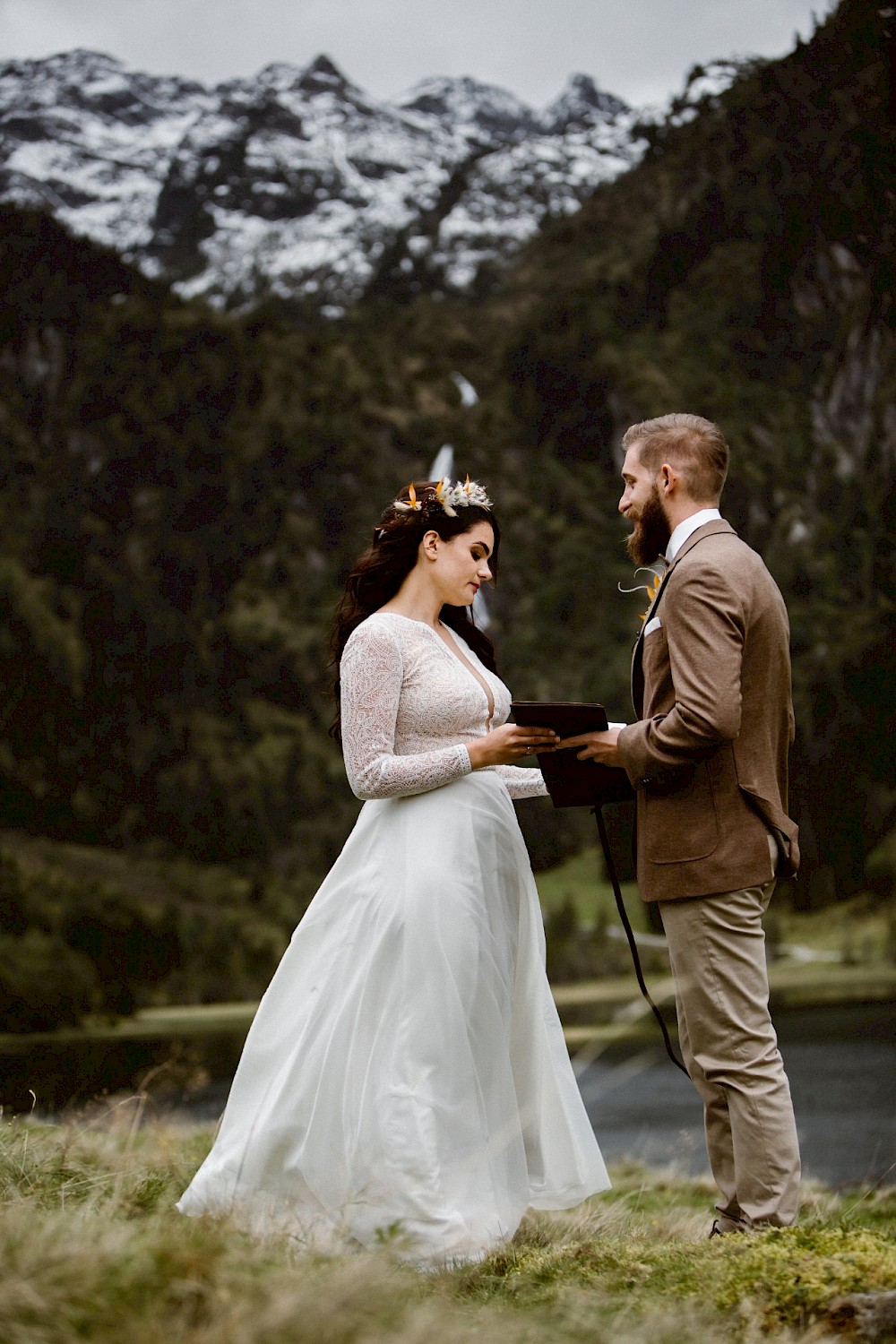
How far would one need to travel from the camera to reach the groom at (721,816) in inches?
101

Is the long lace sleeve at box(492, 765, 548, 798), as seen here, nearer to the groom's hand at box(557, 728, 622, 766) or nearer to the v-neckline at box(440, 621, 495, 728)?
the v-neckline at box(440, 621, 495, 728)

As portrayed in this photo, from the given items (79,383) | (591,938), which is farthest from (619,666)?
(79,383)

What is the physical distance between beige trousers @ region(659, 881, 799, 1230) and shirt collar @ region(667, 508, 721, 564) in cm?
72

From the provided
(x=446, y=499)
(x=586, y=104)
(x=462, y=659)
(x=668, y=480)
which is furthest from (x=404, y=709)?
(x=586, y=104)

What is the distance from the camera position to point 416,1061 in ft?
9.00

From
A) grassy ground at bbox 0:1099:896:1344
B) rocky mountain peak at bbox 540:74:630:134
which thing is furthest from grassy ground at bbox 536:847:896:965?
grassy ground at bbox 0:1099:896:1344

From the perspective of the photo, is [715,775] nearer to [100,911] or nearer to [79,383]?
[100,911]

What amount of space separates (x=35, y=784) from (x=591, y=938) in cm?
879

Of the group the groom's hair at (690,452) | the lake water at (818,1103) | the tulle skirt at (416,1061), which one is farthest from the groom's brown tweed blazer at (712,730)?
the lake water at (818,1103)

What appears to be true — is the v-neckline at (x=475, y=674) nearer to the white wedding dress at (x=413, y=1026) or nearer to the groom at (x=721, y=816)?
the white wedding dress at (x=413, y=1026)

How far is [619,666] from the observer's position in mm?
20219

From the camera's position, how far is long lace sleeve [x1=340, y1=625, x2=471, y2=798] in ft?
9.31

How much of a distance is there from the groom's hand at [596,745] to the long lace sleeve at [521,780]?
0.39 metres

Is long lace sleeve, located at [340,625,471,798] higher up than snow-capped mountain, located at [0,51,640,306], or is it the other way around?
snow-capped mountain, located at [0,51,640,306]
